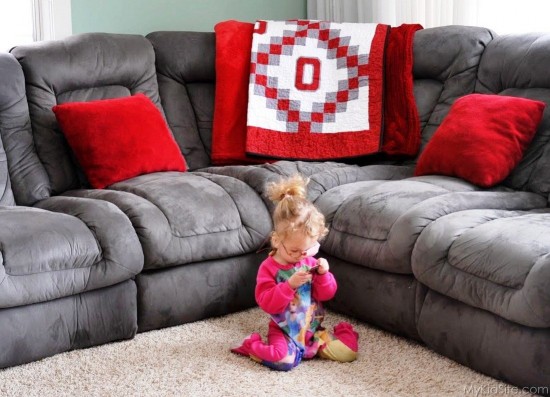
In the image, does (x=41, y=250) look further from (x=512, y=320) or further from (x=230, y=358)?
(x=512, y=320)

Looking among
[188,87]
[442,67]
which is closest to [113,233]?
[188,87]

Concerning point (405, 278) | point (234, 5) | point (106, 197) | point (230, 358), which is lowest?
point (230, 358)

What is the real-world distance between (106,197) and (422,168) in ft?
3.93

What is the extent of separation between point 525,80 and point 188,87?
146 cm

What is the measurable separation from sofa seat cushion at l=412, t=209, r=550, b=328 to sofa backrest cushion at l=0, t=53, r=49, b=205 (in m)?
1.50

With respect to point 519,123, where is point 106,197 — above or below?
below

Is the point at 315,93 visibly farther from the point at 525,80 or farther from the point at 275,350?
the point at 275,350

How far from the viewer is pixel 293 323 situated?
253 centimetres

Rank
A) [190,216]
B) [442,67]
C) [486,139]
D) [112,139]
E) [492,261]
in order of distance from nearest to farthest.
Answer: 1. [492,261]
2. [190,216]
3. [486,139]
4. [112,139]
5. [442,67]

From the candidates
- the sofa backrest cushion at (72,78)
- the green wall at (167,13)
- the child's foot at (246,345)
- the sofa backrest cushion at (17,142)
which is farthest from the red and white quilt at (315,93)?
the child's foot at (246,345)

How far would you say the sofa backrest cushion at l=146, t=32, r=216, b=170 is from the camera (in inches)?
148

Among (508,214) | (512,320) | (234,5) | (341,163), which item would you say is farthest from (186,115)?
(512,320)

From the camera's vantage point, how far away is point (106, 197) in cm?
300

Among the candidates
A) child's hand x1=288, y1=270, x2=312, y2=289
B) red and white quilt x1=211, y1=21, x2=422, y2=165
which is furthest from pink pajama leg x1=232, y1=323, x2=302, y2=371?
red and white quilt x1=211, y1=21, x2=422, y2=165
